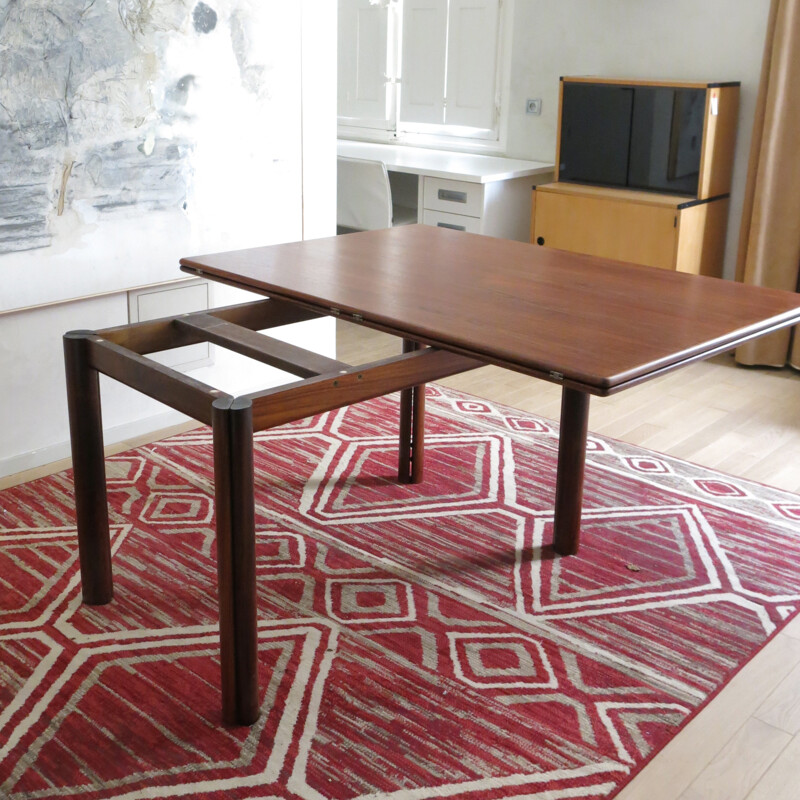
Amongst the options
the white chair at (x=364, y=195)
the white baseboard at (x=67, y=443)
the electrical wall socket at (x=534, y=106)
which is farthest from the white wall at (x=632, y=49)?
the white baseboard at (x=67, y=443)

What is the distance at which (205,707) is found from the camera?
1861 millimetres

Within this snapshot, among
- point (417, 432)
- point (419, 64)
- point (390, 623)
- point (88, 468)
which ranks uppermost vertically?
point (419, 64)

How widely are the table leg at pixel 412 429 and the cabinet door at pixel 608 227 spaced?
58.8 inches

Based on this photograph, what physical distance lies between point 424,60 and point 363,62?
0.45 m

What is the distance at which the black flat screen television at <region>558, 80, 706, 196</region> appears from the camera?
3.98m

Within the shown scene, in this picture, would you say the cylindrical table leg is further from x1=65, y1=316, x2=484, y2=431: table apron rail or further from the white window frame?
the white window frame

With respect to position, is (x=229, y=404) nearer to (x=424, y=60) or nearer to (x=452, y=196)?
(x=452, y=196)

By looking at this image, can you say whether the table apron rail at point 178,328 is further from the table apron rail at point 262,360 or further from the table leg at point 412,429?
the table leg at point 412,429

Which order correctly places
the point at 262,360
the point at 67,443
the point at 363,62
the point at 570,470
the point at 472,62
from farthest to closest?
the point at 363,62, the point at 472,62, the point at 67,443, the point at 570,470, the point at 262,360

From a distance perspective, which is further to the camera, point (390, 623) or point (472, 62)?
point (472, 62)

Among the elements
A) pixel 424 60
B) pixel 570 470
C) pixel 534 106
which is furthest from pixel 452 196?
pixel 570 470

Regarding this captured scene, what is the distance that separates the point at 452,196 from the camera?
4520 mm

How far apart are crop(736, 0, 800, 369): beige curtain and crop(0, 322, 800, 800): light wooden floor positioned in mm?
367

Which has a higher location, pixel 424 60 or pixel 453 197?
pixel 424 60
